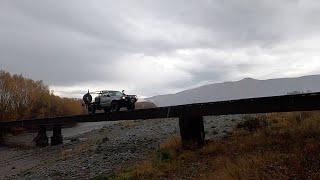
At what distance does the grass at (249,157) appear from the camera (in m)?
10.9

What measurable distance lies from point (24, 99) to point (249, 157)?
234ft

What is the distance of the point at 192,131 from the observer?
1752cm

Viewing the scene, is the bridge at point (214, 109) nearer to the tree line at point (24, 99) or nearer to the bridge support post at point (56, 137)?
the bridge support post at point (56, 137)

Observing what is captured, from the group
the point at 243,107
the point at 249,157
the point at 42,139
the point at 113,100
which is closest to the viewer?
the point at 249,157

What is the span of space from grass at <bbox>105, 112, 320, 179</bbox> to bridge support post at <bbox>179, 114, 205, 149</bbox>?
0.40m

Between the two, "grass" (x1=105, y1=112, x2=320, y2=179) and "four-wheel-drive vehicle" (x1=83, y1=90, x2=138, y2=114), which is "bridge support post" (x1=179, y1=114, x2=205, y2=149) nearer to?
"grass" (x1=105, y1=112, x2=320, y2=179)

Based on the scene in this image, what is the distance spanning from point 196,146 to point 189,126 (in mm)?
1063

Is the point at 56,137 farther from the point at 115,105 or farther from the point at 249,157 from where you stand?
the point at 249,157

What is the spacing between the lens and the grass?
35.7 feet

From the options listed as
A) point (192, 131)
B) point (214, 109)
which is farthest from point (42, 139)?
point (214, 109)

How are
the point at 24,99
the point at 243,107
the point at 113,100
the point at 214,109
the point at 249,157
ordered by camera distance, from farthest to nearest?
1. the point at 24,99
2. the point at 113,100
3. the point at 214,109
4. the point at 243,107
5. the point at 249,157

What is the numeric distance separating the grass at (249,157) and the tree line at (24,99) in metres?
63.1

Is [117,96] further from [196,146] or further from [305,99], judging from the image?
[305,99]

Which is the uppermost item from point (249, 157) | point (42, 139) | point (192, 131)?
point (192, 131)
